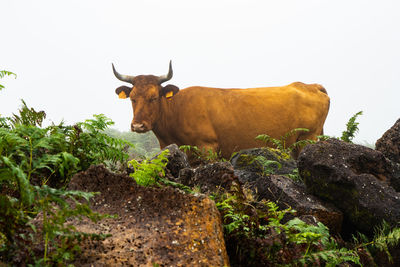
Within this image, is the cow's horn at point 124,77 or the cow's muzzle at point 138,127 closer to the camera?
the cow's muzzle at point 138,127

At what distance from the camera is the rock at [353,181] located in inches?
163

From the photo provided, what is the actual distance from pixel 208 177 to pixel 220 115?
5.59m

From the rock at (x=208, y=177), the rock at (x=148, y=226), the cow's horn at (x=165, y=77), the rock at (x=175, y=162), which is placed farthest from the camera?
the cow's horn at (x=165, y=77)

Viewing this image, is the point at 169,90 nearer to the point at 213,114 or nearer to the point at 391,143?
the point at 213,114

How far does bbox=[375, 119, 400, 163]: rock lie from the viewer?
551 cm

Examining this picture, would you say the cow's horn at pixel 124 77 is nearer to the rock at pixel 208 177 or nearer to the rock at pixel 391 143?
the rock at pixel 208 177

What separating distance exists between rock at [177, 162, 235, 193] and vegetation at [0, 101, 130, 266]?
2.85ft

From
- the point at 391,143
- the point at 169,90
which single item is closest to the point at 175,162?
the point at 391,143

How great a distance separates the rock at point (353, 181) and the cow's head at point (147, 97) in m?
5.19

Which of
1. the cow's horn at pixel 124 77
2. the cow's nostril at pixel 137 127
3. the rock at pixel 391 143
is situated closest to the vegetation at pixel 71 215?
the rock at pixel 391 143

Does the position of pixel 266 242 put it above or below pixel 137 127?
above

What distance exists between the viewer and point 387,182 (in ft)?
15.3

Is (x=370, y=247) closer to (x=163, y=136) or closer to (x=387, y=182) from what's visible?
(x=387, y=182)

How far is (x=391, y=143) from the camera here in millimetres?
5594
